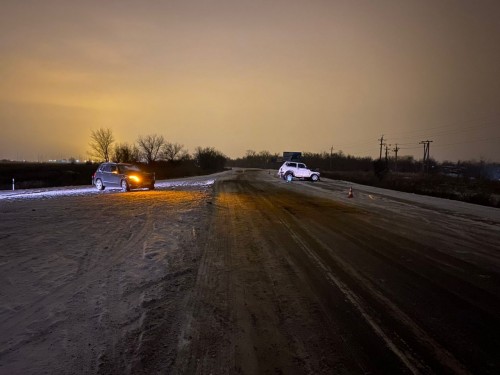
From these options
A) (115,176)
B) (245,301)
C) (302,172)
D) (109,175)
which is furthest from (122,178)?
(302,172)

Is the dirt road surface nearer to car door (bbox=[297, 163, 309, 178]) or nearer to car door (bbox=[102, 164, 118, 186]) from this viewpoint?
car door (bbox=[102, 164, 118, 186])

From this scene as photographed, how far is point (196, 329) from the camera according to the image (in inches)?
173

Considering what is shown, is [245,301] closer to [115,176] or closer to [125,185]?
[125,185]

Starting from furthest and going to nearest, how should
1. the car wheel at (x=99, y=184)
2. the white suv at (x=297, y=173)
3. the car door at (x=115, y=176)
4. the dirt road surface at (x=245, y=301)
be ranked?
the white suv at (x=297, y=173), the car wheel at (x=99, y=184), the car door at (x=115, y=176), the dirt road surface at (x=245, y=301)

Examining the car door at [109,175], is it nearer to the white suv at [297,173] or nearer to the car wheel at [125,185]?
the car wheel at [125,185]

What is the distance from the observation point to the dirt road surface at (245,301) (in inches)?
148

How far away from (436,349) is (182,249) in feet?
18.6

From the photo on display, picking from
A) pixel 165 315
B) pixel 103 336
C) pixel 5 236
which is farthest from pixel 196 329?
pixel 5 236

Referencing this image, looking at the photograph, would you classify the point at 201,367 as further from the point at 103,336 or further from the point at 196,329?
the point at 103,336

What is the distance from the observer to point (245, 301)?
5.33 m

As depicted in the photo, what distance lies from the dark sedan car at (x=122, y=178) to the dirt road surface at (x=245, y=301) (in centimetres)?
1344

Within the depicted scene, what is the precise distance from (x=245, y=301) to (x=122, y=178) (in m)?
20.6

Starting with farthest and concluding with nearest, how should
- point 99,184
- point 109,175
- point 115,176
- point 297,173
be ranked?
1. point 297,173
2. point 99,184
3. point 109,175
4. point 115,176

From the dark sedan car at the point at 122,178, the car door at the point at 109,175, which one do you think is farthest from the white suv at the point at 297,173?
the car door at the point at 109,175
